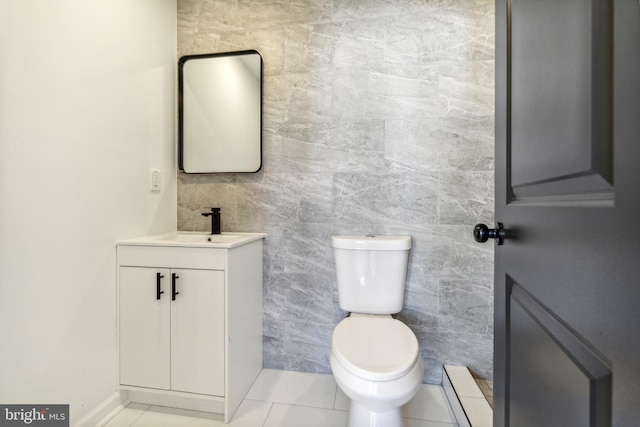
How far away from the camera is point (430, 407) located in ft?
4.70

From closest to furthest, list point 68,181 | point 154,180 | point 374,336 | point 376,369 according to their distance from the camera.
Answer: point 376,369
point 68,181
point 374,336
point 154,180

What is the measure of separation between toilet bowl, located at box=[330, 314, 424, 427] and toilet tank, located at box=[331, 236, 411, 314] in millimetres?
167

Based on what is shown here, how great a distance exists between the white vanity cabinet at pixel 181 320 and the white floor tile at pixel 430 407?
85 centimetres

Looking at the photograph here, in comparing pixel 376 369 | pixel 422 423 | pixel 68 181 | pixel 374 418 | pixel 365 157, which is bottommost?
pixel 422 423

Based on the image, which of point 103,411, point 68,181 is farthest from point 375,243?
point 103,411

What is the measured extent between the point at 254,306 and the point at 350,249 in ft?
2.04

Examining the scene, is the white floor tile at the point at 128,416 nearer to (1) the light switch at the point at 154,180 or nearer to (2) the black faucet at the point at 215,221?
(2) the black faucet at the point at 215,221

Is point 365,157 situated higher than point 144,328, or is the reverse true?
point 365,157

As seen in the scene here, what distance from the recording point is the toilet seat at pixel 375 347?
3.36 ft

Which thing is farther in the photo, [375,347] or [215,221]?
[215,221]

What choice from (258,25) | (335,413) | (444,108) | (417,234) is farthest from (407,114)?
(335,413)

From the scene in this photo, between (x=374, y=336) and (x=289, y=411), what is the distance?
57 centimetres

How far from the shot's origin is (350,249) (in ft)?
4.91

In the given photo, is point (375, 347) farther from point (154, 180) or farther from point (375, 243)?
point (154, 180)
